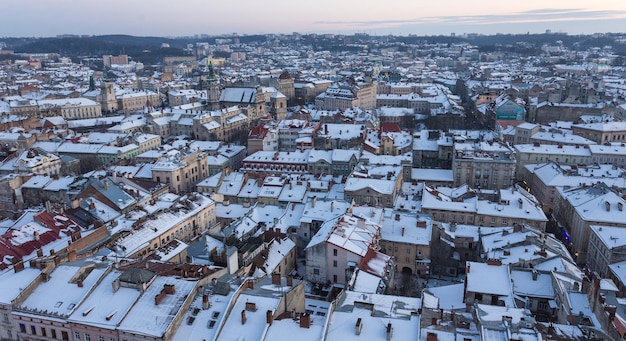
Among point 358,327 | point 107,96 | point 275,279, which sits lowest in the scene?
point 358,327

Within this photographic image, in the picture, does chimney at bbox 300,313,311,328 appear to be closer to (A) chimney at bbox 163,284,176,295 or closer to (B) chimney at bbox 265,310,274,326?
(B) chimney at bbox 265,310,274,326

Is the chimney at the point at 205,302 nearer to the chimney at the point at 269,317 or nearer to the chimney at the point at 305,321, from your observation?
the chimney at the point at 269,317

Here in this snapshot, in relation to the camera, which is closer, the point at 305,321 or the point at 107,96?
the point at 305,321

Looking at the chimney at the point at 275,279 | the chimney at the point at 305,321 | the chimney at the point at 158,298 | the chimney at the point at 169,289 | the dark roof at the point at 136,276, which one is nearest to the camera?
the chimney at the point at 305,321

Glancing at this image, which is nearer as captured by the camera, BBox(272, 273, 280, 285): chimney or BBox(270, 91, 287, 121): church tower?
BBox(272, 273, 280, 285): chimney

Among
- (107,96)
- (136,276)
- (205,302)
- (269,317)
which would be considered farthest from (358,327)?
(107,96)

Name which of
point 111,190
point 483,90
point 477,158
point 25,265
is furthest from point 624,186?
point 483,90

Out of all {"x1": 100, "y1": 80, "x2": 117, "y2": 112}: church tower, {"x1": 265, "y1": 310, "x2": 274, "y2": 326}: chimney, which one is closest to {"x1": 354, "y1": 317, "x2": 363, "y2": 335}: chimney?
{"x1": 265, "y1": 310, "x2": 274, "y2": 326}: chimney

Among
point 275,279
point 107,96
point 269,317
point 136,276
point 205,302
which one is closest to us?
point 269,317

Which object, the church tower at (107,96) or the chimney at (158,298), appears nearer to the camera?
the chimney at (158,298)

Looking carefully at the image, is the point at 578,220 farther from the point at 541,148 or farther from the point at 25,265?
the point at 25,265

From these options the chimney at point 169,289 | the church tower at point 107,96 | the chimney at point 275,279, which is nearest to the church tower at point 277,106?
the church tower at point 107,96

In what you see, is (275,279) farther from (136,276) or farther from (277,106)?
(277,106)
